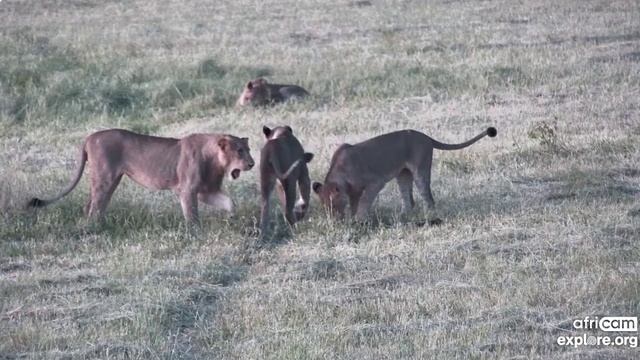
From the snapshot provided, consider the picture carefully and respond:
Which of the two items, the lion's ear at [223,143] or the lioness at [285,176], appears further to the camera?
the lioness at [285,176]

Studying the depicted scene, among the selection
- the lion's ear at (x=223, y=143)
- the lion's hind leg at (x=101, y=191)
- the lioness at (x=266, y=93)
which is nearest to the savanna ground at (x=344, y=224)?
the lion's hind leg at (x=101, y=191)

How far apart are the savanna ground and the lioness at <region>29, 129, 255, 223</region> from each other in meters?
0.22

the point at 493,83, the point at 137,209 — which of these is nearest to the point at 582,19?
the point at 493,83

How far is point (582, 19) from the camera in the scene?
23.8 m

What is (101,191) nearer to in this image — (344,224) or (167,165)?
(167,165)

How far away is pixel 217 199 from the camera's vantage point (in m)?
10.4

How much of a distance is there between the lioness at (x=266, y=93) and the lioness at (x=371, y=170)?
21.1ft

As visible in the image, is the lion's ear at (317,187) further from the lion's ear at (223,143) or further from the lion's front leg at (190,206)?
the lion's front leg at (190,206)

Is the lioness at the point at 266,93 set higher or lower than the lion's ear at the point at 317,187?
lower

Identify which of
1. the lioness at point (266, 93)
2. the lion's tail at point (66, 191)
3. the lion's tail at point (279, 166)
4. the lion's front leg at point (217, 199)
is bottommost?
the lioness at point (266, 93)

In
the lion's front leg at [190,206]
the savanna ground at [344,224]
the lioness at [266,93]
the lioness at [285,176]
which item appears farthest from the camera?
the lioness at [266,93]

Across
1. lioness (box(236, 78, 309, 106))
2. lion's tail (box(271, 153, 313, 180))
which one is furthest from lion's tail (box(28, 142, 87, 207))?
lioness (box(236, 78, 309, 106))

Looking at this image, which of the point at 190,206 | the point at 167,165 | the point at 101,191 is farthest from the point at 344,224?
the point at 101,191

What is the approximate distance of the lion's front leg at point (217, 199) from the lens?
10.3 meters
